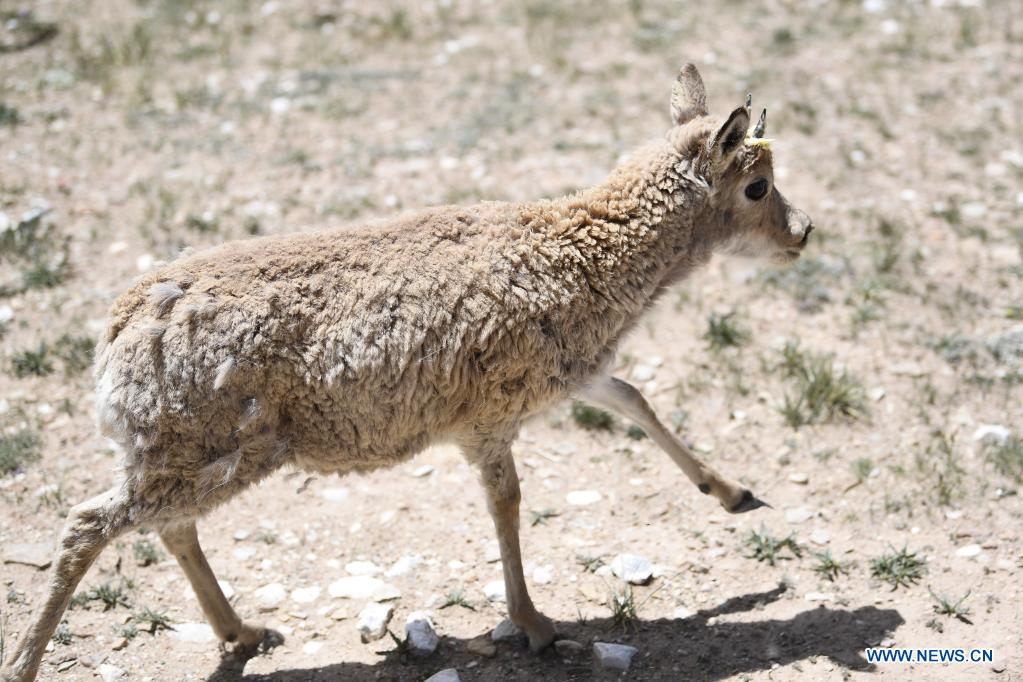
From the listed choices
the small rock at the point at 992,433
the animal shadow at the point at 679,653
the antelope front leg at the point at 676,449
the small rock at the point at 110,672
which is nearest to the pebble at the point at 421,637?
the animal shadow at the point at 679,653

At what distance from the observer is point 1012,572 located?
18.8ft

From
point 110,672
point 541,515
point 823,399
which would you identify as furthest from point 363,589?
point 823,399

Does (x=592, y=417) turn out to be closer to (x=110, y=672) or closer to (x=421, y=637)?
(x=421, y=637)

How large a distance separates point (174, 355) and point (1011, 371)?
18.6ft

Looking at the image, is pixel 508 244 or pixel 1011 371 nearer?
pixel 508 244

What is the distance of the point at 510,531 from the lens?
5.47 meters

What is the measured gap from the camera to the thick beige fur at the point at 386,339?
4.69m

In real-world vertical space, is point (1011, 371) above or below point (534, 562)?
above

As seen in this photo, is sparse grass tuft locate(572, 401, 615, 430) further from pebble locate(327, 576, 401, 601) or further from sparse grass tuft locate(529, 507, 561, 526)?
pebble locate(327, 576, 401, 601)

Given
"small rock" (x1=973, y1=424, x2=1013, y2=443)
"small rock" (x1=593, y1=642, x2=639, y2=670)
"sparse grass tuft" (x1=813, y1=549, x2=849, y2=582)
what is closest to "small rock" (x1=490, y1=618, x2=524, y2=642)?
"small rock" (x1=593, y1=642, x2=639, y2=670)

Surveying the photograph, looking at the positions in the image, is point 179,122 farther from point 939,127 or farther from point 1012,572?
point 1012,572

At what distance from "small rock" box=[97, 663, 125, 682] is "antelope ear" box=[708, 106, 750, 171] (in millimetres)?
4046

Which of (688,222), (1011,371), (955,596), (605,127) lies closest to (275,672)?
(688,222)

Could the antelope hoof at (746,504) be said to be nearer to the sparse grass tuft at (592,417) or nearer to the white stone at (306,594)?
the sparse grass tuft at (592,417)
